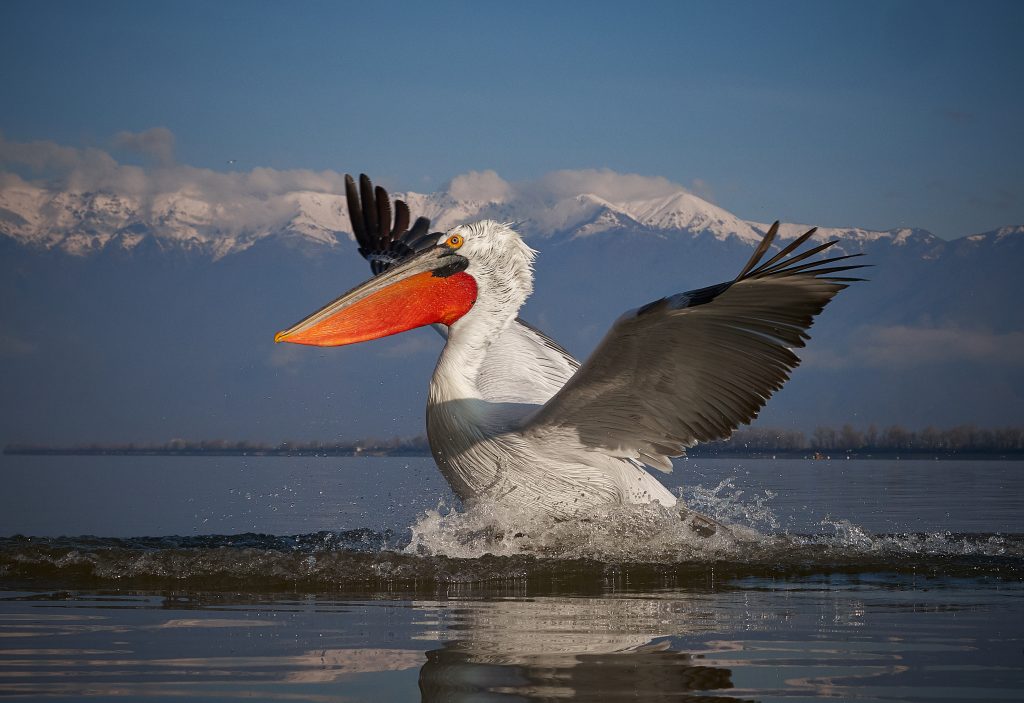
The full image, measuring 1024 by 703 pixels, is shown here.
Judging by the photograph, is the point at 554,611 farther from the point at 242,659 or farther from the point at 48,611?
the point at 48,611

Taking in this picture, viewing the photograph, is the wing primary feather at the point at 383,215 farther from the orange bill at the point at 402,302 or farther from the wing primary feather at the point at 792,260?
the wing primary feather at the point at 792,260

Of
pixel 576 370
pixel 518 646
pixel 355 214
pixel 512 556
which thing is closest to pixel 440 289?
pixel 576 370

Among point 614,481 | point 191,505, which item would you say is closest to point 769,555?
point 614,481

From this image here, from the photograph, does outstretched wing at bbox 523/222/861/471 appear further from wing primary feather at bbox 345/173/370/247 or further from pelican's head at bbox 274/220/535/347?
wing primary feather at bbox 345/173/370/247

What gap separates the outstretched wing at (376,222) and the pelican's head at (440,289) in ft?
7.17

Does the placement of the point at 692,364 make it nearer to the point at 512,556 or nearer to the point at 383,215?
the point at 512,556

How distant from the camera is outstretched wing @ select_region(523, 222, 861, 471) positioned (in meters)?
5.72

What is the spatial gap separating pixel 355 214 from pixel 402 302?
2.60 m

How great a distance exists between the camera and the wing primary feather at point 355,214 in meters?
9.59

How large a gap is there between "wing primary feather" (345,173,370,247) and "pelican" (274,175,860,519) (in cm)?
210

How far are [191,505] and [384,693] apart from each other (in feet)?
32.3

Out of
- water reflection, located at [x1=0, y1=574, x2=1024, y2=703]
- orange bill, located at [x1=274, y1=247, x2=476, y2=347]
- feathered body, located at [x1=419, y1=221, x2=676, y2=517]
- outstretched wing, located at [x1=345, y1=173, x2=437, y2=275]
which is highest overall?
outstretched wing, located at [x1=345, y1=173, x2=437, y2=275]

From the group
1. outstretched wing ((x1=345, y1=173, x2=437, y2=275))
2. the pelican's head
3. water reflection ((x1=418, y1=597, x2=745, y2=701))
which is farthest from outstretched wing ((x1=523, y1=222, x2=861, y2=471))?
outstretched wing ((x1=345, y1=173, x2=437, y2=275))

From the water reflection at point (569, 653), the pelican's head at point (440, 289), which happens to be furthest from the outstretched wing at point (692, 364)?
the water reflection at point (569, 653)
